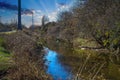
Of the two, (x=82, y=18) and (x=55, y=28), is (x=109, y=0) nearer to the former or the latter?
(x=82, y=18)

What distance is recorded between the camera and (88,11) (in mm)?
36219

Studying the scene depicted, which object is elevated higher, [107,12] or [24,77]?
[107,12]

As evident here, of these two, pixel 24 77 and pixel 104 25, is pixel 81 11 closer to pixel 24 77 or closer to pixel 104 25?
pixel 104 25

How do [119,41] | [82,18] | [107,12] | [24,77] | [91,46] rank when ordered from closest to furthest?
[24,77] → [107,12] → [119,41] → [82,18] → [91,46]

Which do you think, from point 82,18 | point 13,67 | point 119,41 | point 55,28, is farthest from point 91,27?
point 55,28

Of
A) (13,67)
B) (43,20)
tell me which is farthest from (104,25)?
(43,20)

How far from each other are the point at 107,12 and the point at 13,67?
20.7m

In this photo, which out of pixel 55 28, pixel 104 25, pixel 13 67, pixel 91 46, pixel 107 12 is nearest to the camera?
pixel 13 67

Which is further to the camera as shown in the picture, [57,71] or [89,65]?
[89,65]

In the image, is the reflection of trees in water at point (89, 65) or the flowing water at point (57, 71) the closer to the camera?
the reflection of trees in water at point (89, 65)

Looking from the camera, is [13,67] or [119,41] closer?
[13,67]

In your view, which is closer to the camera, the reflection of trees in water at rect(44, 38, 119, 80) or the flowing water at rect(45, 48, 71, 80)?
the reflection of trees in water at rect(44, 38, 119, 80)

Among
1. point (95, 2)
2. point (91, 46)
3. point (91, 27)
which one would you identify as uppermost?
point (95, 2)

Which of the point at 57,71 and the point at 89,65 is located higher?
the point at 57,71
